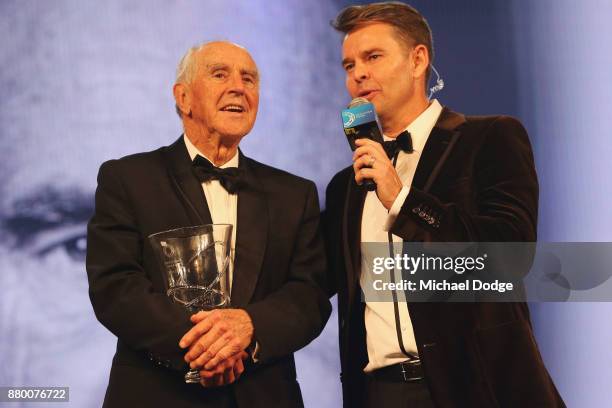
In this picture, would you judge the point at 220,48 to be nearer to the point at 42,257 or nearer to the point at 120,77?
the point at 120,77

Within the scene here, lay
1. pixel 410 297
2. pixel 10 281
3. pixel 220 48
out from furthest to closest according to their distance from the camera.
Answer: pixel 10 281, pixel 220 48, pixel 410 297

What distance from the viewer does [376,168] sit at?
2213 mm

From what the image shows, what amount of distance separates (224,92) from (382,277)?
0.80m

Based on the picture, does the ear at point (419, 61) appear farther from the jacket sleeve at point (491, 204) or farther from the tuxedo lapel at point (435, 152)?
the jacket sleeve at point (491, 204)

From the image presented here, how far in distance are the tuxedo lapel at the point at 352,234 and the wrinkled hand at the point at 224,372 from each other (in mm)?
483

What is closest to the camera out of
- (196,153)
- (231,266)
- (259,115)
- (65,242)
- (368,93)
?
(231,266)

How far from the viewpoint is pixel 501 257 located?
95.1 inches

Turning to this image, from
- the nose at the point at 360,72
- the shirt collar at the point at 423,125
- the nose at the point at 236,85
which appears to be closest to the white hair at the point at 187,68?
the nose at the point at 236,85

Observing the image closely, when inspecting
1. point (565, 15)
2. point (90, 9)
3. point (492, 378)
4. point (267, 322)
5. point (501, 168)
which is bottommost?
point (492, 378)

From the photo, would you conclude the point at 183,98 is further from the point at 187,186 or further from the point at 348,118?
the point at 348,118

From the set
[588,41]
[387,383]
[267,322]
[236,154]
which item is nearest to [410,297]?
[387,383]

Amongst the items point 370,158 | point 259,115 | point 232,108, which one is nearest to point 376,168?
point 370,158

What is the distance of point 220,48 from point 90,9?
37.5 inches

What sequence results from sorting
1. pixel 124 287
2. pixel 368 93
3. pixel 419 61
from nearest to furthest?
pixel 124 287 < pixel 368 93 < pixel 419 61
